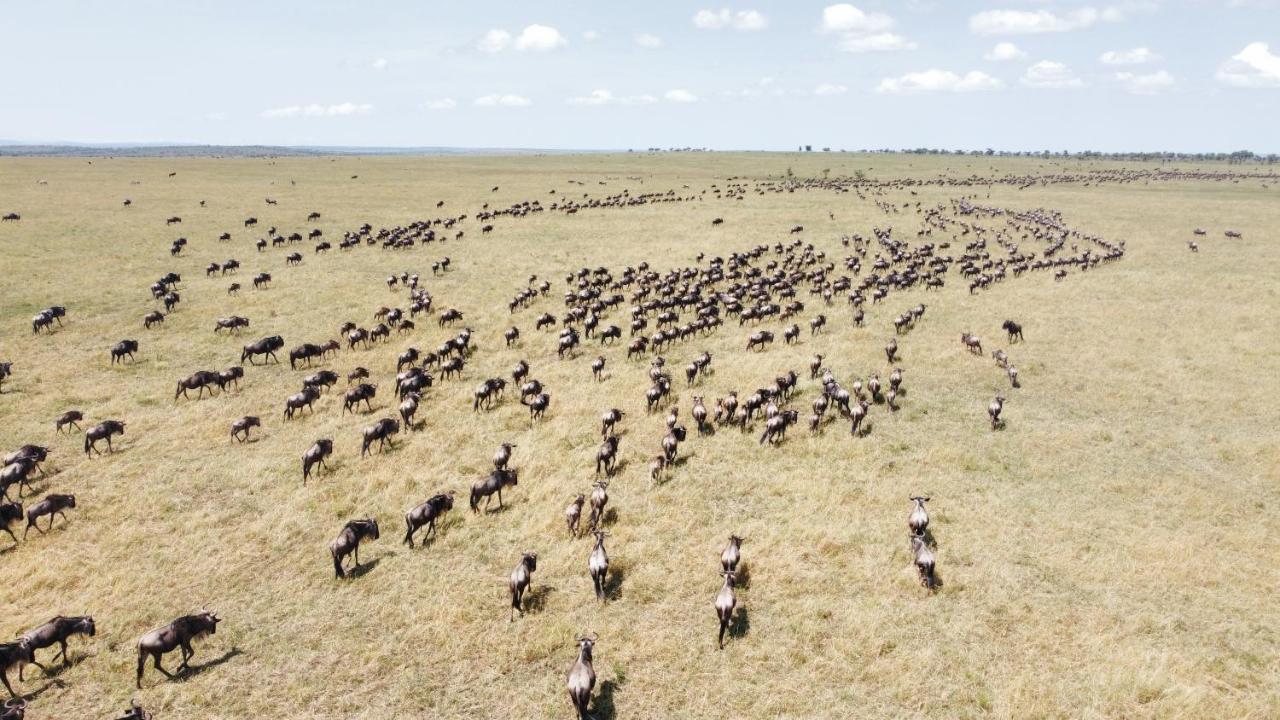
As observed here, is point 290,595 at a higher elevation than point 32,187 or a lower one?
lower

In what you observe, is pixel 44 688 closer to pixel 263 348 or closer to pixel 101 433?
pixel 101 433

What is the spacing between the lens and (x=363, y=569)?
40.4 ft

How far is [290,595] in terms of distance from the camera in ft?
38.0

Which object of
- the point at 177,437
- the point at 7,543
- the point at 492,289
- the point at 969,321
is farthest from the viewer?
the point at 492,289

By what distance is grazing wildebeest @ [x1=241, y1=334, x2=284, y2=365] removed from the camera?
2375 centimetres

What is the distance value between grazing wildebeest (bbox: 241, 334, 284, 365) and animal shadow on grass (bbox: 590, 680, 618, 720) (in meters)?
20.3

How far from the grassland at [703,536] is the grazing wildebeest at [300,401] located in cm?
49

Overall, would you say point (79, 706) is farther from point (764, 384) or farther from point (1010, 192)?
point (1010, 192)

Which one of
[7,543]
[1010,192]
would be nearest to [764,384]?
[7,543]

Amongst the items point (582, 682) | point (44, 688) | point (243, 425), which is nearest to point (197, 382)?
point (243, 425)

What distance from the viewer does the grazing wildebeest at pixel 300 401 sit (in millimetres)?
18938

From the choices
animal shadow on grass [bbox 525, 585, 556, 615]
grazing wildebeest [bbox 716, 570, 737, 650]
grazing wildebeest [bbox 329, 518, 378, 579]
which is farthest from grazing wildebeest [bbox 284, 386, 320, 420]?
grazing wildebeest [bbox 716, 570, 737, 650]

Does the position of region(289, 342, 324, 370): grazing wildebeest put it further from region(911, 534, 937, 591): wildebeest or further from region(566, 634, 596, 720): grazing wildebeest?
region(911, 534, 937, 591): wildebeest

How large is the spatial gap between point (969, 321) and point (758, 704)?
25690 millimetres
